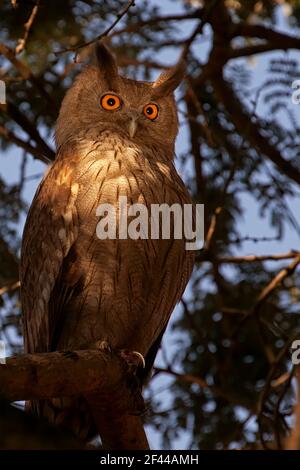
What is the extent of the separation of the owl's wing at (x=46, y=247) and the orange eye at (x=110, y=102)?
549 millimetres

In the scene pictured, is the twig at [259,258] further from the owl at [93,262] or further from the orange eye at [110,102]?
the orange eye at [110,102]

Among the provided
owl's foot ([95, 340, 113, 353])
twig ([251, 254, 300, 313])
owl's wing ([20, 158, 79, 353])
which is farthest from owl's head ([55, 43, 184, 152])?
owl's foot ([95, 340, 113, 353])

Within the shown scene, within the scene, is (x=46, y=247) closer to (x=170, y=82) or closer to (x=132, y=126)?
(x=132, y=126)

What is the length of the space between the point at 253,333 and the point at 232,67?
1.76 metres

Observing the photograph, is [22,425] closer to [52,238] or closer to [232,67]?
[52,238]

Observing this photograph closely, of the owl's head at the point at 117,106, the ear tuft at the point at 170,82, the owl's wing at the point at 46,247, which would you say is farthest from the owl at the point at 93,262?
the ear tuft at the point at 170,82

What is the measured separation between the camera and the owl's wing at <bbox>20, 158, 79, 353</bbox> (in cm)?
334

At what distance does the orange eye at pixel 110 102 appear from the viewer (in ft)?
13.1

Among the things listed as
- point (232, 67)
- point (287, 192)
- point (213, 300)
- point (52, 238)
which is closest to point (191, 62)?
point (232, 67)

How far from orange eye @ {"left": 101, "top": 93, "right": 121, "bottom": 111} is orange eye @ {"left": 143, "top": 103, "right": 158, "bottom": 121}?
0.52 ft

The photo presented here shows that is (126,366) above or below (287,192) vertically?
below

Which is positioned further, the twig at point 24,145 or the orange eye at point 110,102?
the twig at point 24,145

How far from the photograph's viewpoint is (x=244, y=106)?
5020 mm

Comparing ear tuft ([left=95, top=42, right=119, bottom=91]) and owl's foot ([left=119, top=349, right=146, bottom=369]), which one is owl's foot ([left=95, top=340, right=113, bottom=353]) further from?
ear tuft ([left=95, top=42, right=119, bottom=91])
